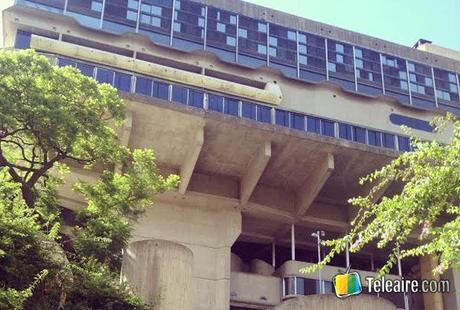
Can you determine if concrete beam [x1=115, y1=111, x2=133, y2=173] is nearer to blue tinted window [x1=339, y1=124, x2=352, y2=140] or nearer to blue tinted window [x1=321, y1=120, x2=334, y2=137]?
blue tinted window [x1=321, y1=120, x2=334, y2=137]

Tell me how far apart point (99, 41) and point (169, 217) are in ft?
35.0

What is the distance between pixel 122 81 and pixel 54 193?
11112 mm

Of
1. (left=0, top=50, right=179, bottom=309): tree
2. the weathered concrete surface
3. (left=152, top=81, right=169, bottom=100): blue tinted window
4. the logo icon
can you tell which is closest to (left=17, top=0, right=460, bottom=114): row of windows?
(left=152, top=81, right=169, bottom=100): blue tinted window

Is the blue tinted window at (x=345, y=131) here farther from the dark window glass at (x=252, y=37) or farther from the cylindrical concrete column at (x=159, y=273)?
the cylindrical concrete column at (x=159, y=273)

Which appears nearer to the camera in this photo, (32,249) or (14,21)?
(32,249)

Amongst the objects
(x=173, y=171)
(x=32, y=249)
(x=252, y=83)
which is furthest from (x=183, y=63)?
(x=32, y=249)

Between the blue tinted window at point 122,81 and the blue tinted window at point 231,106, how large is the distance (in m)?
4.57

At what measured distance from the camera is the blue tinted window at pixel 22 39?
30266 millimetres

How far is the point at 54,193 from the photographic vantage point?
16.2 metres

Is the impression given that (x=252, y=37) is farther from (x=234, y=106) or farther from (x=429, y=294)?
(x=429, y=294)

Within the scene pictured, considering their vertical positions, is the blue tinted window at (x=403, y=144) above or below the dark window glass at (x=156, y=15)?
below

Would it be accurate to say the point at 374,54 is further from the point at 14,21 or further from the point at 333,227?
the point at 14,21

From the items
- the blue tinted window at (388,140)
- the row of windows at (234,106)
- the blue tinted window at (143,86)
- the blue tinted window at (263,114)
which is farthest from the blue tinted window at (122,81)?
the blue tinted window at (388,140)

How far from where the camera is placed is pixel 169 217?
2931 centimetres
